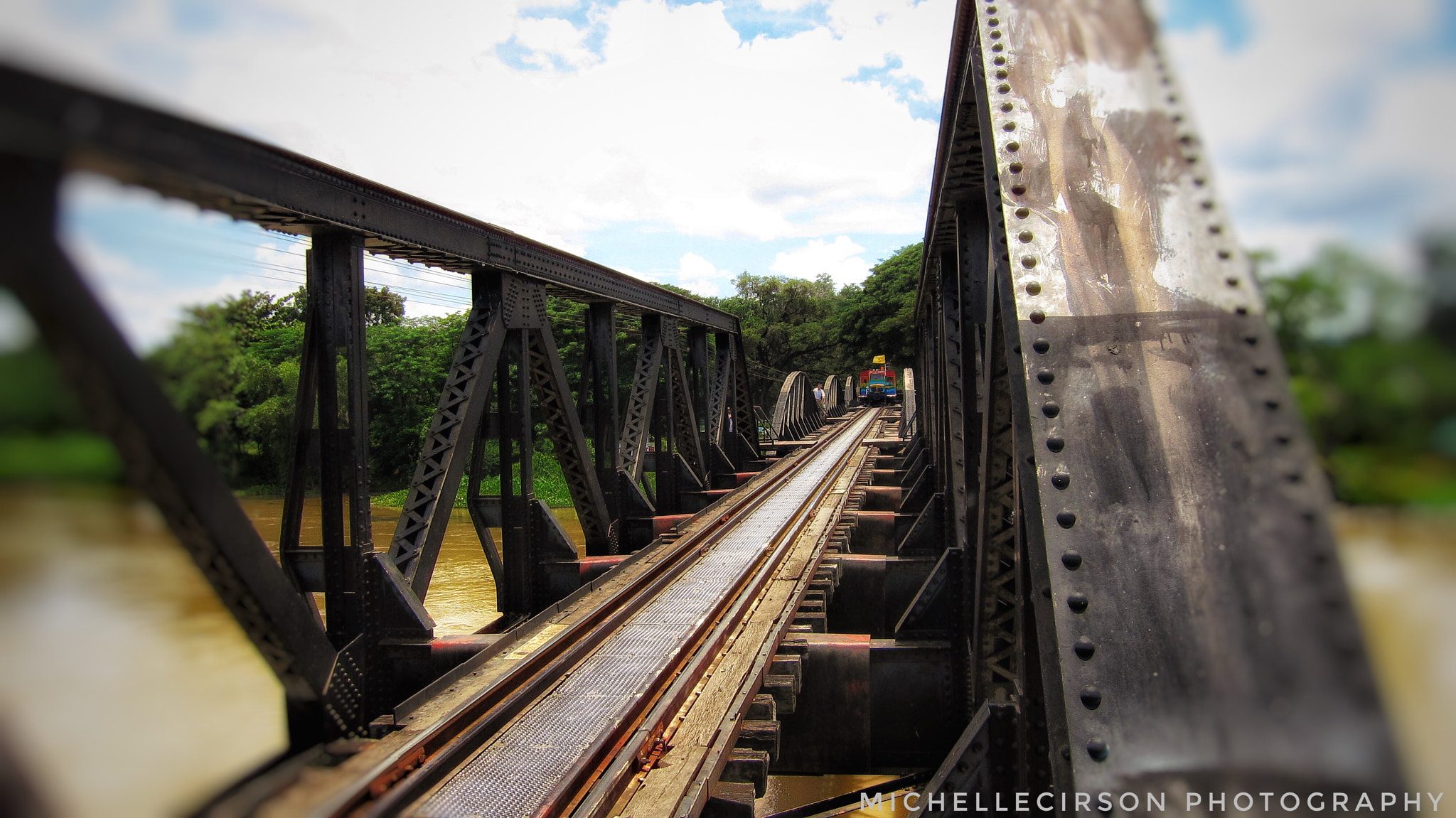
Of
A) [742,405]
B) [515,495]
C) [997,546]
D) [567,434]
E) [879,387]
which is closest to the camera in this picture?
[997,546]

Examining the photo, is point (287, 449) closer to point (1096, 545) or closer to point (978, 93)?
point (978, 93)

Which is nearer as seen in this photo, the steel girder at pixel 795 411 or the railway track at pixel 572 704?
the railway track at pixel 572 704

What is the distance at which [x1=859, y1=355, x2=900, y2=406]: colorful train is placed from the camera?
1983 inches

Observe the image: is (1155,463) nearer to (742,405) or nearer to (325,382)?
(325,382)

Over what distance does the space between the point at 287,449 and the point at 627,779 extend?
3418 mm

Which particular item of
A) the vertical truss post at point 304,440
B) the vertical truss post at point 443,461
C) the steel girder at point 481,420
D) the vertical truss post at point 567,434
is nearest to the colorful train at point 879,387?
the vertical truss post at point 567,434

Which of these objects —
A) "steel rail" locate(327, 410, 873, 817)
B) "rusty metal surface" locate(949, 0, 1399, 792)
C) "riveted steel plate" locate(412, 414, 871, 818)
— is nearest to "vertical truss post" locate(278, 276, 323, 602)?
"steel rail" locate(327, 410, 873, 817)

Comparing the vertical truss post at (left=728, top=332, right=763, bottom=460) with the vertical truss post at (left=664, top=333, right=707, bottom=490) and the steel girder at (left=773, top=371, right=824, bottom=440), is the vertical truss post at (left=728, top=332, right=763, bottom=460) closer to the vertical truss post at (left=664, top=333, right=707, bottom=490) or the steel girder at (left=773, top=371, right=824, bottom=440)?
the vertical truss post at (left=664, top=333, right=707, bottom=490)

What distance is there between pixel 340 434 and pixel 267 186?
1.97 meters

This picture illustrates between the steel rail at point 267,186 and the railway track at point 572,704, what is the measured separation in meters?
0.74

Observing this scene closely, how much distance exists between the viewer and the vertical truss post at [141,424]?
2.68ft

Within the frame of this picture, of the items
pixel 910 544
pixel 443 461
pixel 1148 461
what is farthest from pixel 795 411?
pixel 1148 461

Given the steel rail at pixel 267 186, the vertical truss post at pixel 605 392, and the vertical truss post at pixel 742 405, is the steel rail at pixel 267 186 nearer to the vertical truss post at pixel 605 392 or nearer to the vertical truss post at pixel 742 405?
the vertical truss post at pixel 605 392

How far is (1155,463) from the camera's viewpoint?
6.03 ft
